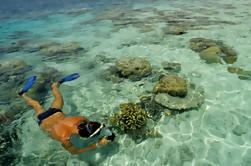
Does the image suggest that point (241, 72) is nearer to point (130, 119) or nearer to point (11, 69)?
point (130, 119)

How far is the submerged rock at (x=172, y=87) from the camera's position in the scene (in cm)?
738

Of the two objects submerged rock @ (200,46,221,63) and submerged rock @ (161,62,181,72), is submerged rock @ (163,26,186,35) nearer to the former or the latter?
submerged rock @ (200,46,221,63)

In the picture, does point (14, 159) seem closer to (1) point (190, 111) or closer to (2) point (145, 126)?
(2) point (145, 126)

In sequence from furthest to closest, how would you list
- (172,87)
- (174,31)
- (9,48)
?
1. (9,48)
2. (174,31)
3. (172,87)

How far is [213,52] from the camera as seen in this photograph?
11.2m

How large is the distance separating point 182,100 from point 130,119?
270 centimetres

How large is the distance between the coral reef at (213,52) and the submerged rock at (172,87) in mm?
4314

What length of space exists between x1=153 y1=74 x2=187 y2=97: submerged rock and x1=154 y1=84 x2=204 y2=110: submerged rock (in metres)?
0.20

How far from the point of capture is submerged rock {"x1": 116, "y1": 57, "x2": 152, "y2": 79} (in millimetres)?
9633

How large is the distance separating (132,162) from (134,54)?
905cm

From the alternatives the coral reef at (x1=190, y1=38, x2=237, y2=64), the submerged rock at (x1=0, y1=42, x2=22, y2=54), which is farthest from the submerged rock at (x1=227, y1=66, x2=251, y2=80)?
the submerged rock at (x1=0, y1=42, x2=22, y2=54)

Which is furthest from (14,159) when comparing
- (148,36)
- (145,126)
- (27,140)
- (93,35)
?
(93,35)

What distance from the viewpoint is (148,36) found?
16.6 metres

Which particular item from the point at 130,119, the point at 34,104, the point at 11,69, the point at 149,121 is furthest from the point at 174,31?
the point at 11,69
